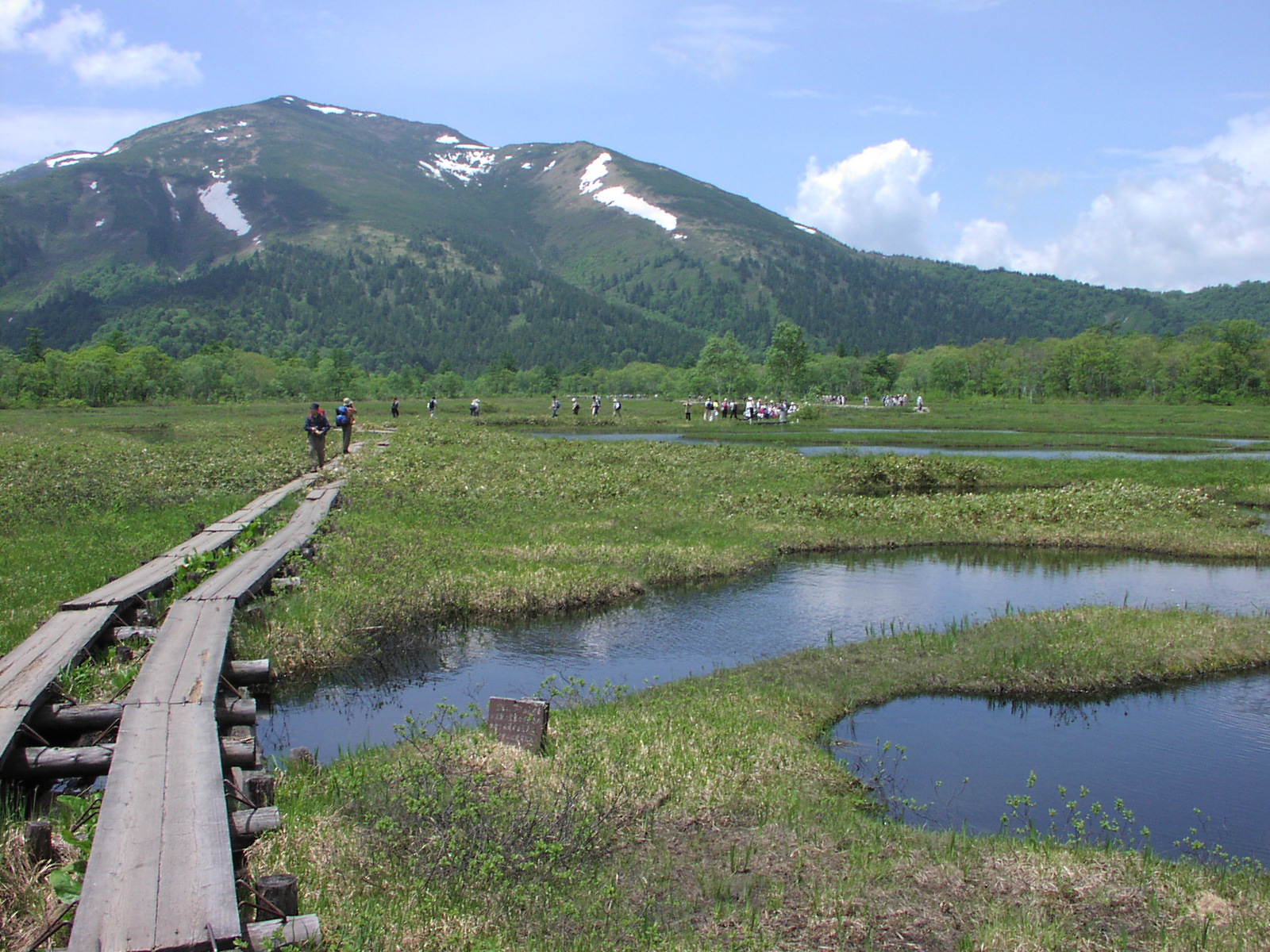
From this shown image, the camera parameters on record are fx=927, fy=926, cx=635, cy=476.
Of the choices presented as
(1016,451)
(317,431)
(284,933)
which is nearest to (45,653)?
(284,933)

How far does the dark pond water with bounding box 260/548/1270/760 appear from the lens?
14.0 meters

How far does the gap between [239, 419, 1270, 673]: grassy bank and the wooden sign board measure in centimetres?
552

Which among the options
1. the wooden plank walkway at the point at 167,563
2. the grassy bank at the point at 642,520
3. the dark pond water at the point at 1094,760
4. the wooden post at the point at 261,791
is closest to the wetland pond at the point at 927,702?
the dark pond water at the point at 1094,760

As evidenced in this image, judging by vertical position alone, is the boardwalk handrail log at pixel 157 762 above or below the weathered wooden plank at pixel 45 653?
below

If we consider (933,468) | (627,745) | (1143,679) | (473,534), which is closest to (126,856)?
(627,745)

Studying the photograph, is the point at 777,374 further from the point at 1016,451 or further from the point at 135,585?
the point at 135,585

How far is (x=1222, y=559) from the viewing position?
2564cm

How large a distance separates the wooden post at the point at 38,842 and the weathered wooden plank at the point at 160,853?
428 millimetres

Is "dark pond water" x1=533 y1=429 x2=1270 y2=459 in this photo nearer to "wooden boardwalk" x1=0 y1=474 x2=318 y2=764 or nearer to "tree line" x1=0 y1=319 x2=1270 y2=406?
"wooden boardwalk" x1=0 y1=474 x2=318 y2=764

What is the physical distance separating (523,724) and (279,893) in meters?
4.49

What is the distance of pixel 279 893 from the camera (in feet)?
20.7

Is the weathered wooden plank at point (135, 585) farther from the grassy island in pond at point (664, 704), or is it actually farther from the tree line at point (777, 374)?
the tree line at point (777, 374)

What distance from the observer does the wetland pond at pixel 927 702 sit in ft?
37.4

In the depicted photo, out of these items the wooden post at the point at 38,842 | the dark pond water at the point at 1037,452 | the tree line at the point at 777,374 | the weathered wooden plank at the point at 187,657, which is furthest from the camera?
the tree line at the point at 777,374
